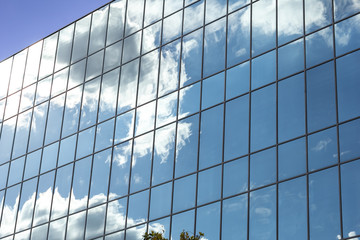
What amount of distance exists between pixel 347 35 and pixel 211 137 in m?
8.13

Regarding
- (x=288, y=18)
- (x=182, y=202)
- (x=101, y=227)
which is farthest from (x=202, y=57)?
(x=101, y=227)

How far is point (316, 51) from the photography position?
31297mm

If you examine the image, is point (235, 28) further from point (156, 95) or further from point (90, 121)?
point (90, 121)

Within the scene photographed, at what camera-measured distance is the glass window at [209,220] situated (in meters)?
31.8

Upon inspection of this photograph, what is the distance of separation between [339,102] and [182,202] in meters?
9.22

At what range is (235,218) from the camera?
31156mm

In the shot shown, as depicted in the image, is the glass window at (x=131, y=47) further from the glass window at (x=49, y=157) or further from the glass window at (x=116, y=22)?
the glass window at (x=49, y=157)

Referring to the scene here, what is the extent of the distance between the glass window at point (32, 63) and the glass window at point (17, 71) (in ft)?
1.95

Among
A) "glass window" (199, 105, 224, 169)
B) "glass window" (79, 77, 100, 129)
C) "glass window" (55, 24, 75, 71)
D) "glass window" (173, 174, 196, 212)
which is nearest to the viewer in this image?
"glass window" (199, 105, 224, 169)

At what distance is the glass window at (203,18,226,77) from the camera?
35.8 m

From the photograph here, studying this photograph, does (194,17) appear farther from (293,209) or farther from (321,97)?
A: (293,209)

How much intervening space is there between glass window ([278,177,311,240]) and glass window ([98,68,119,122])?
45.7 ft

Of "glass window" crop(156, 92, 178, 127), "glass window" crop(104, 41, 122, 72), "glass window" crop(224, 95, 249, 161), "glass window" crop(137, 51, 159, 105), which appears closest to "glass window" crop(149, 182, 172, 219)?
"glass window" crop(156, 92, 178, 127)

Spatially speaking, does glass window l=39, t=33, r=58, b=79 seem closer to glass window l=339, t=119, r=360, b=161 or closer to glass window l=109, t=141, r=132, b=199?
glass window l=109, t=141, r=132, b=199
